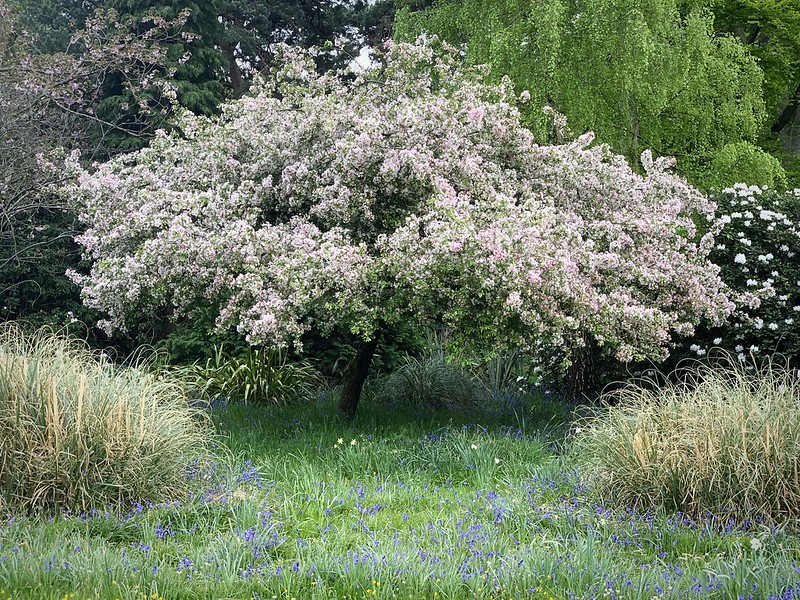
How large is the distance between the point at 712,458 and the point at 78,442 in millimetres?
3727

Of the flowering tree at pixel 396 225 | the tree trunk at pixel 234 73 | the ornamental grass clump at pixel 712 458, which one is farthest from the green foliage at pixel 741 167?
the tree trunk at pixel 234 73

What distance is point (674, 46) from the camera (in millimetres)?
12070

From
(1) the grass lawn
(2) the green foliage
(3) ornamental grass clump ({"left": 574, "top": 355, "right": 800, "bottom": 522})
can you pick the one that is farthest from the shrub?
(2) the green foliage

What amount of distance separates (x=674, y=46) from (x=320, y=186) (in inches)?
311

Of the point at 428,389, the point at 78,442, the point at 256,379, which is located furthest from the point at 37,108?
the point at 78,442

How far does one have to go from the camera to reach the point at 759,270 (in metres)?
9.10

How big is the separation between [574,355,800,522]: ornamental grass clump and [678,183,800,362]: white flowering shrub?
3.98m

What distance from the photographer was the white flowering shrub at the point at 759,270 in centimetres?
873

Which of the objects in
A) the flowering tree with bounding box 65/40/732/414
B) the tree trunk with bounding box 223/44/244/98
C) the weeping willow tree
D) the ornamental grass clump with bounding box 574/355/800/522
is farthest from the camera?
the tree trunk with bounding box 223/44/244/98

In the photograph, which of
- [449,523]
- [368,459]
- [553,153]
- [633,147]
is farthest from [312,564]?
[633,147]

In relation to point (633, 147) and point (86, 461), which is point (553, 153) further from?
point (633, 147)

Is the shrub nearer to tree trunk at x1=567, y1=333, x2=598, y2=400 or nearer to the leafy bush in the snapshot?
the leafy bush

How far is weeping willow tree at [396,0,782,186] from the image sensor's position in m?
11.4

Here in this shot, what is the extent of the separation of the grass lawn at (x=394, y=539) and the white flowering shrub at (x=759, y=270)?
12.5 ft
